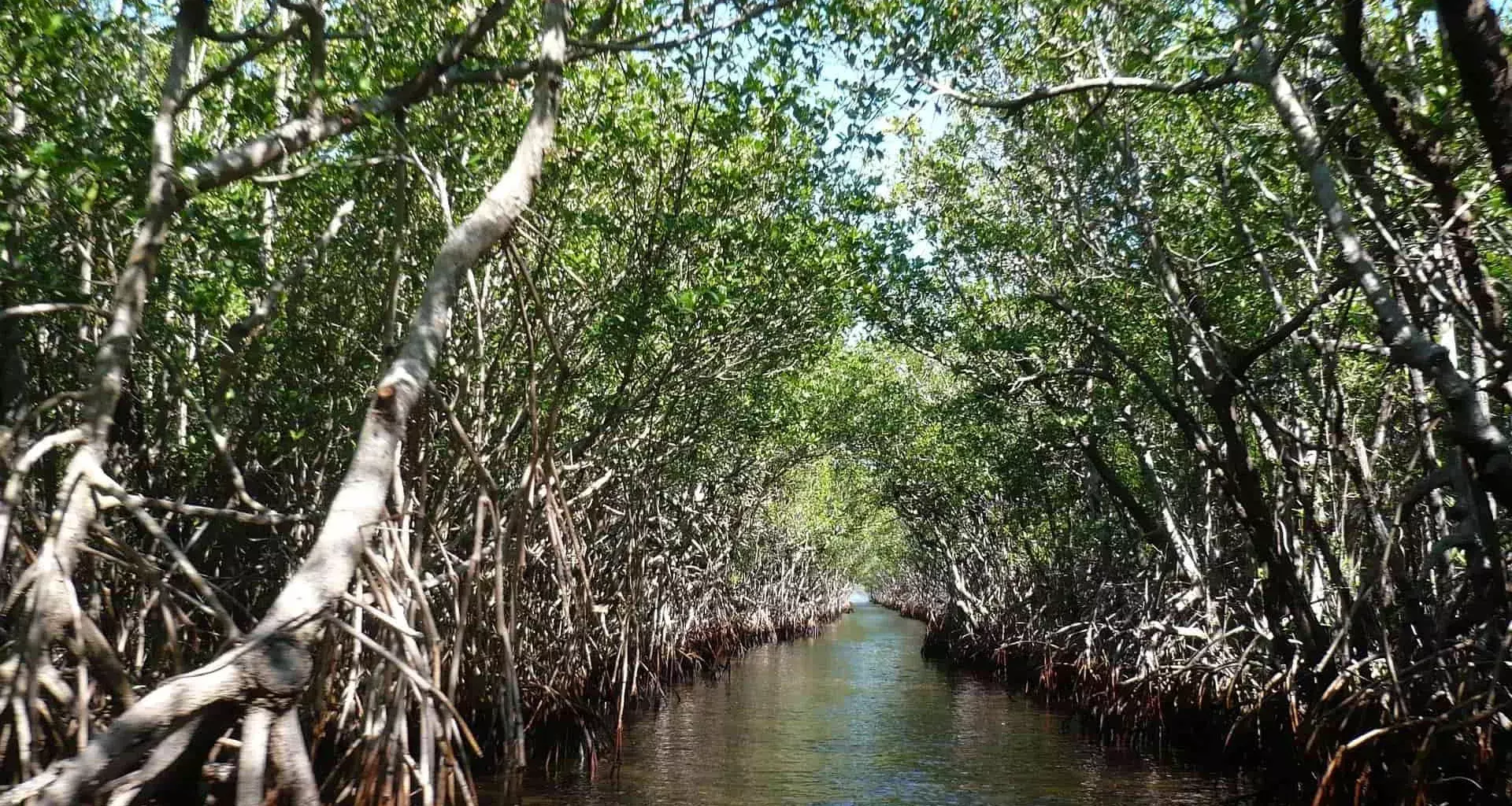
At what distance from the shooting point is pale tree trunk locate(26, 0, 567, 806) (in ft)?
11.3

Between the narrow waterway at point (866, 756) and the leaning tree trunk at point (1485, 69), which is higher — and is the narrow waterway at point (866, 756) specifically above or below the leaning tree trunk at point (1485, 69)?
below

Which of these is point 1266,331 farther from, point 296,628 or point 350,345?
point 296,628

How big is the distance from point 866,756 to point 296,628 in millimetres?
10488

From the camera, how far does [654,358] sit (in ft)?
39.9

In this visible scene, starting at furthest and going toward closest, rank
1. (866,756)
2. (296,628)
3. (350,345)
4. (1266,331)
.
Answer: (866,756), (1266,331), (350,345), (296,628)

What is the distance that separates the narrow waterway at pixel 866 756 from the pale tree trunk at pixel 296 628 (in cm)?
638

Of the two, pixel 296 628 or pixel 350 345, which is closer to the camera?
pixel 296 628

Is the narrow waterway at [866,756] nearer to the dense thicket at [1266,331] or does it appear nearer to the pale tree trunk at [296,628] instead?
the dense thicket at [1266,331]

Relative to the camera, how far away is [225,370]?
6.12 m

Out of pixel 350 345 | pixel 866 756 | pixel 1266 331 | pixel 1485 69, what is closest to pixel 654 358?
pixel 350 345

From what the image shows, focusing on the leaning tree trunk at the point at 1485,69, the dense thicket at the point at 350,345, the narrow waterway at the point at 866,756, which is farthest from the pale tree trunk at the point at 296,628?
the narrow waterway at the point at 866,756

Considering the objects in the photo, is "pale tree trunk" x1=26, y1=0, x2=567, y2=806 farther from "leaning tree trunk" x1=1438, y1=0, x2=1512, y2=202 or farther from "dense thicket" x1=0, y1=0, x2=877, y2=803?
"leaning tree trunk" x1=1438, y1=0, x2=1512, y2=202

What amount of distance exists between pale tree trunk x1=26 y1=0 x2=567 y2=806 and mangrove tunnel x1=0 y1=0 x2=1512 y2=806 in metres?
0.02

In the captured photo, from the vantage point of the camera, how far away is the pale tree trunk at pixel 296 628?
3453 mm
